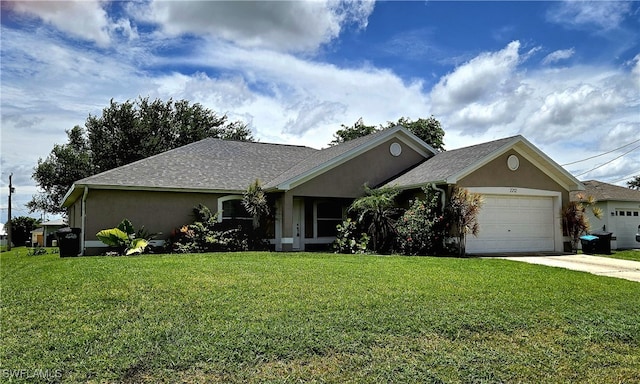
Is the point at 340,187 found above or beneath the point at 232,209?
above

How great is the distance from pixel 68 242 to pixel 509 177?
15657 millimetres

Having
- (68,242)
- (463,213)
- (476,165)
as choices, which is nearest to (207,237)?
(68,242)

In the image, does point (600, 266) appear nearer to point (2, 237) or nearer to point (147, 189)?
point (147, 189)

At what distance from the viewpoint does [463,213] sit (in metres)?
15.1

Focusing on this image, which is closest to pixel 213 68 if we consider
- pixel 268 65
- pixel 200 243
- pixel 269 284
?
pixel 268 65

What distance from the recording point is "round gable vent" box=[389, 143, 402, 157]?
19788 mm

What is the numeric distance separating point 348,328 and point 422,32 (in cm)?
976

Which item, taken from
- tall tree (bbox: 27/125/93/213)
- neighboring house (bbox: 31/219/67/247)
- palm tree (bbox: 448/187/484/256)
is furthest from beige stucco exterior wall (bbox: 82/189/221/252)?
tall tree (bbox: 27/125/93/213)

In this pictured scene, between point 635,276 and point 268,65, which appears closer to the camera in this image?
point 635,276

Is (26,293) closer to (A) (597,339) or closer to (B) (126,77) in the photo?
(B) (126,77)

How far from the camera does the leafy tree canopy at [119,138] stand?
3866 centimetres

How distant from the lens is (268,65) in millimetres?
15289

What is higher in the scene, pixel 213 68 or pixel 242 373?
pixel 213 68

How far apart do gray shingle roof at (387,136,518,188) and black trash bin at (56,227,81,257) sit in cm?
1168
